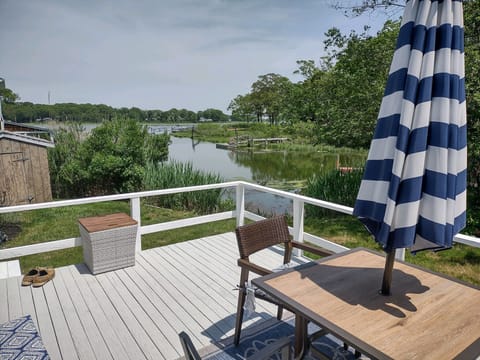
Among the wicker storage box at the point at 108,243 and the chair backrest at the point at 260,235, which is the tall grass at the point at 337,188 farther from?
the chair backrest at the point at 260,235

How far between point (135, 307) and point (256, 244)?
127 cm

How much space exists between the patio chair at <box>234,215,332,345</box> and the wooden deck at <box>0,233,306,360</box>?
0.36 m

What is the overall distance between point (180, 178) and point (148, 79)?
13587 mm

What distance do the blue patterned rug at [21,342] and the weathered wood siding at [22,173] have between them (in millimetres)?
7869

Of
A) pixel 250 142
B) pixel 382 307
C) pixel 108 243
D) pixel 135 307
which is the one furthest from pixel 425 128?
pixel 250 142

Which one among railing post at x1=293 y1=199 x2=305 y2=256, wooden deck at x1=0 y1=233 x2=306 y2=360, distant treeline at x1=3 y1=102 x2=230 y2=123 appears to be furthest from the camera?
distant treeline at x1=3 y1=102 x2=230 y2=123

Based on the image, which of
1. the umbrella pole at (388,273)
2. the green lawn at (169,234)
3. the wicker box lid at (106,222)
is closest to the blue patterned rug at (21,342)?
the wicker box lid at (106,222)

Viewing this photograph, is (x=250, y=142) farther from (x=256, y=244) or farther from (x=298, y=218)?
(x=256, y=244)

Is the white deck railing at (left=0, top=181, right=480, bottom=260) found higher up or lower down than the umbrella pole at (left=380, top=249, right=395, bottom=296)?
lower down

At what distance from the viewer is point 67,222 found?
7117 mm

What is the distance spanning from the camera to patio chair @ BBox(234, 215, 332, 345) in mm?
2115

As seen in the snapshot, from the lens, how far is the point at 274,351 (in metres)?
1.37

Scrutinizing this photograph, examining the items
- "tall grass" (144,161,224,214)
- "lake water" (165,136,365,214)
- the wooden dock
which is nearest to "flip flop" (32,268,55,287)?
"tall grass" (144,161,224,214)

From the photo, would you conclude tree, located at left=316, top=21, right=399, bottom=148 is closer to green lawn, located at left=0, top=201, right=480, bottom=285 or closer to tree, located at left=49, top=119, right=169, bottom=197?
green lawn, located at left=0, top=201, right=480, bottom=285
